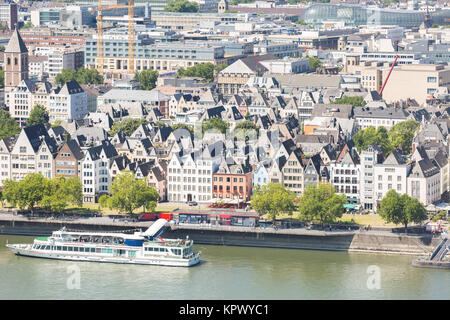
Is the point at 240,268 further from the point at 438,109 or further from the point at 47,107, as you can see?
the point at 47,107

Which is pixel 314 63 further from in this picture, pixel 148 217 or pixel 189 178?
pixel 148 217

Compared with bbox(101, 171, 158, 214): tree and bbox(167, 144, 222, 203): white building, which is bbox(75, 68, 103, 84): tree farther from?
bbox(101, 171, 158, 214): tree

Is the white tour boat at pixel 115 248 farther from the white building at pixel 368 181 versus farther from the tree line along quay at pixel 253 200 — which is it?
the white building at pixel 368 181

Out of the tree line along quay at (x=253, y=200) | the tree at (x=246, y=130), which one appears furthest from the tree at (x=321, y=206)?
the tree at (x=246, y=130)

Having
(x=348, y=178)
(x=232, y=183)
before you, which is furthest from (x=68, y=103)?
(x=348, y=178)

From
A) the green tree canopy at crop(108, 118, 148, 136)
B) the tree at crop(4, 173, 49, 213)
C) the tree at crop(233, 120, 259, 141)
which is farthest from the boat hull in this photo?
the green tree canopy at crop(108, 118, 148, 136)

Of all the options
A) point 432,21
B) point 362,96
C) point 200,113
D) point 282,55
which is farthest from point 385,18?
point 200,113
